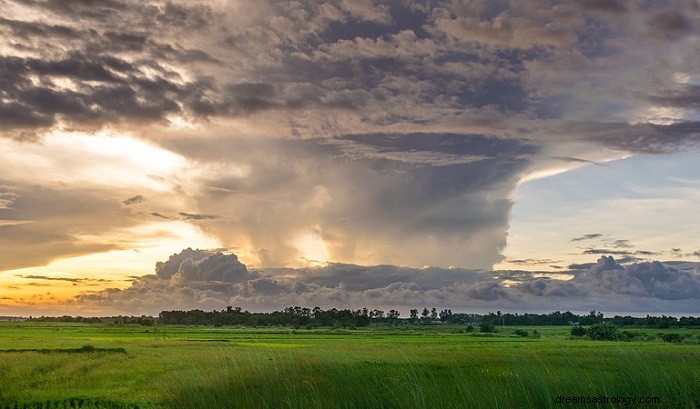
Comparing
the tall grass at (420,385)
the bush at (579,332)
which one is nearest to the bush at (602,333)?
the bush at (579,332)

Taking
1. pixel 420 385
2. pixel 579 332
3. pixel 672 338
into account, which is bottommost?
pixel 420 385

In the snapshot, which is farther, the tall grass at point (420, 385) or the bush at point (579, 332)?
the bush at point (579, 332)

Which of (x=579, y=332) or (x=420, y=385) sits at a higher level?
(x=579, y=332)

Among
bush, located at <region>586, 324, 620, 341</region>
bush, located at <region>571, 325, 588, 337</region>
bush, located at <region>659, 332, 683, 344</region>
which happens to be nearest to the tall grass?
bush, located at <region>659, 332, 683, 344</region>

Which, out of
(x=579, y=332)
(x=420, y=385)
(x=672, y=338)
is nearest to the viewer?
(x=420, y=385)

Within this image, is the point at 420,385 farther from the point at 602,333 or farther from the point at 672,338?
the point at 602,333

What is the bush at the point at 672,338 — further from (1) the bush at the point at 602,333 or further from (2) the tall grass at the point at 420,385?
(2) the tall grass at the point at 420,385

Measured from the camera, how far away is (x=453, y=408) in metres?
5.75

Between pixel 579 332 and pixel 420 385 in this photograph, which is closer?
pixel 420 385

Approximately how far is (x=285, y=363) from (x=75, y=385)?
3176 centimetres

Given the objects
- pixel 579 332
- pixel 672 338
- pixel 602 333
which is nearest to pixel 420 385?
pixel 672 338

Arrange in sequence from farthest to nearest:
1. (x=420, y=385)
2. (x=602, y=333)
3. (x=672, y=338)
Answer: (x=602, y=333)
(x=672, y=338)
(x=420, y=385)

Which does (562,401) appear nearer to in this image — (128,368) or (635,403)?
(635,403)

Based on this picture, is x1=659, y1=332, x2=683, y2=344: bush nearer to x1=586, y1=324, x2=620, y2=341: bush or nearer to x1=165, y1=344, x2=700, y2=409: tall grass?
x1=586, y1=324, x2=620, y2=341: bush
